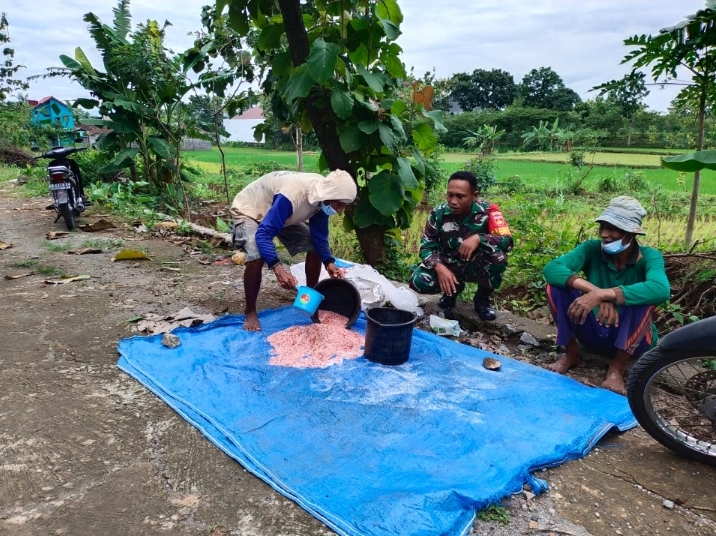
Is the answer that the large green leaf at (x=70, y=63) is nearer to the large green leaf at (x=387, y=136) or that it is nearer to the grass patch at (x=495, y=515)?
the large green leaf at (x=387, y=136)

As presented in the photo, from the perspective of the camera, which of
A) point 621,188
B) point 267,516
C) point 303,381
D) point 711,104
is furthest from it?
point 621,188

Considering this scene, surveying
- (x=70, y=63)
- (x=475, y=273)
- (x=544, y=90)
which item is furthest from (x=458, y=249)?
(x=544, y=90)

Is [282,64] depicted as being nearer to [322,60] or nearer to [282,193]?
[322,60]

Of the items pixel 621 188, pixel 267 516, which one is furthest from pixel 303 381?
pixel 621 188

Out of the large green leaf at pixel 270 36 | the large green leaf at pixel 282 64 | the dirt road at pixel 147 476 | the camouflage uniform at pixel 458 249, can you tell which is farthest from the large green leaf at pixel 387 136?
the dirt road at pixel 147 476

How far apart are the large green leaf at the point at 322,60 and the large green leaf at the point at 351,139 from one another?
45 centimetres

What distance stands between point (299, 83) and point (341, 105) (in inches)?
13.4

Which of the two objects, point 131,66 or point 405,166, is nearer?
point 405,166

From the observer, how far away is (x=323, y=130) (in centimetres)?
422

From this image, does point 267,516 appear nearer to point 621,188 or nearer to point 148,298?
point 148,298

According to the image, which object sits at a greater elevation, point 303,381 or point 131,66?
point 131,66

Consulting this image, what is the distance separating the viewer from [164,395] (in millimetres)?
2457

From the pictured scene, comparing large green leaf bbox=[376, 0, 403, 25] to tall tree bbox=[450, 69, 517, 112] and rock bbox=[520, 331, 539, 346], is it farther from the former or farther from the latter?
tall tree bbox=[450, 69, 517, 112]

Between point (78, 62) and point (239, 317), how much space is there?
5459mm
